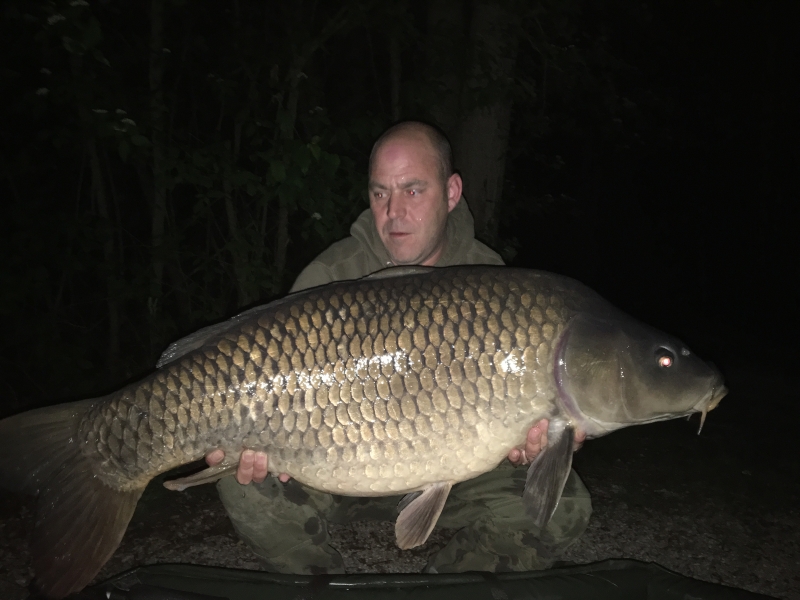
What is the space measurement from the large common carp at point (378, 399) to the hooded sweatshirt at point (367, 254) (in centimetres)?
58

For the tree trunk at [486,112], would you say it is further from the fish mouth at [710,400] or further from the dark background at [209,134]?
the fish mouth at [710,400]

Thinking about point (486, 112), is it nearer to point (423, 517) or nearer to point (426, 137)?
point (426, 137)

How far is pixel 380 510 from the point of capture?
198 centimetres

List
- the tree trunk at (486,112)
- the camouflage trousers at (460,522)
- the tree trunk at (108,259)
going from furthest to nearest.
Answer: the tree trunk at (108,259) < the tree trunk at (486,112) < the camouflage trousers at (460,522)

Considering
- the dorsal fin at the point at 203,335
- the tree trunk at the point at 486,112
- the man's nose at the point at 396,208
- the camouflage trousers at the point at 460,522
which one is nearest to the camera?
the dorsal fin at the point at 203,335

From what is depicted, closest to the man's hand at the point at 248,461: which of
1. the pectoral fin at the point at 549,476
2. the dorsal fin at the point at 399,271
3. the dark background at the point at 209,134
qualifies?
the dorsal fin at the point at 399,271

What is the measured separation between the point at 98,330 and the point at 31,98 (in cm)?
193

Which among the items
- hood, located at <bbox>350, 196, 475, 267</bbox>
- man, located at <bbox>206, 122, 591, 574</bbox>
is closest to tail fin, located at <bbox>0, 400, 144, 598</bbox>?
man, located at <bbox>206, 122, 591, 574</bbox>

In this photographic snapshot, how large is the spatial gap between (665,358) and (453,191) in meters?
0.95

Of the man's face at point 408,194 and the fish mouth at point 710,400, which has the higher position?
the man's face at point 408,194

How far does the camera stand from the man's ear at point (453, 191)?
216cm

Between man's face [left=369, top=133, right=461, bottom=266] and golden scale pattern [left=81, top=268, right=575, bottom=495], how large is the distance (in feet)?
1.72

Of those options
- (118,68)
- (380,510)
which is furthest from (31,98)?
(380,510)

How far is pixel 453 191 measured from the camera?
86.6 inches
